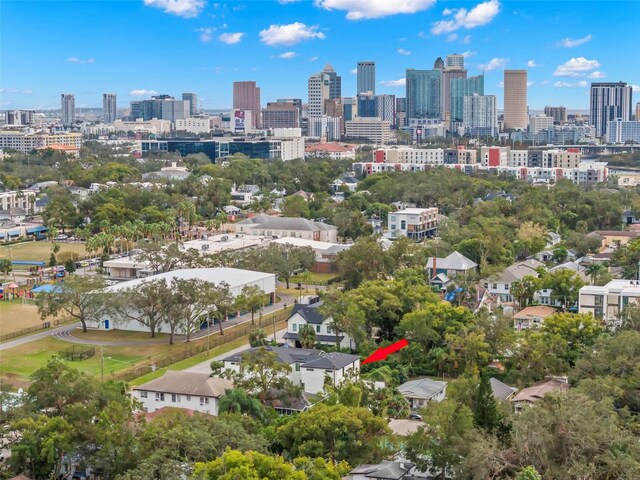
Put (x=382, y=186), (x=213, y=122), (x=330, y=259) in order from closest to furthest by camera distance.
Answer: (x=330, y=259) < (x=382, y=186) < (x=213, y=122)

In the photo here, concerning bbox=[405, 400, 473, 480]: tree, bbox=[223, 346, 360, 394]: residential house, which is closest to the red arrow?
bbox=[223, 346, 360, 394]: residential house

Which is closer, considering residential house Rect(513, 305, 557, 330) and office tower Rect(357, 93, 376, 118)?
residential house Rect(513, 305, 557, 330)

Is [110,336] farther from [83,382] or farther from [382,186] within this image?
[382,186]

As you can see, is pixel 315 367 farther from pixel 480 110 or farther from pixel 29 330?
pixel 480 110

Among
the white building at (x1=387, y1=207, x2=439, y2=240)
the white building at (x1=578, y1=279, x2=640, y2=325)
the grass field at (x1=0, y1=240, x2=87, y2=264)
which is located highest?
the white building at (x1=387, y1=207, x2=439, y2=240)

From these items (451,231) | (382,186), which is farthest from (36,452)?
(382,186)

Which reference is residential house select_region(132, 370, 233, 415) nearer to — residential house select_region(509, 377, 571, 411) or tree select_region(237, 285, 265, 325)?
residential house select_region(509, 377, 571, 411)

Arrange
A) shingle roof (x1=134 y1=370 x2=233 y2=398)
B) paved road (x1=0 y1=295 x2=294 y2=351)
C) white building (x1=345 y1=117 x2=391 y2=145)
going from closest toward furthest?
shingle roof (x1=134 y1=370 x2=233 y2=398) → paved road (x1=0 y1=295 x2=294 y2=351) → white building (x1=345 y1=117 x2=391 y2=145)

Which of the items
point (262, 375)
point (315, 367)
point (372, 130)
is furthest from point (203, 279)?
point (372, 130)
